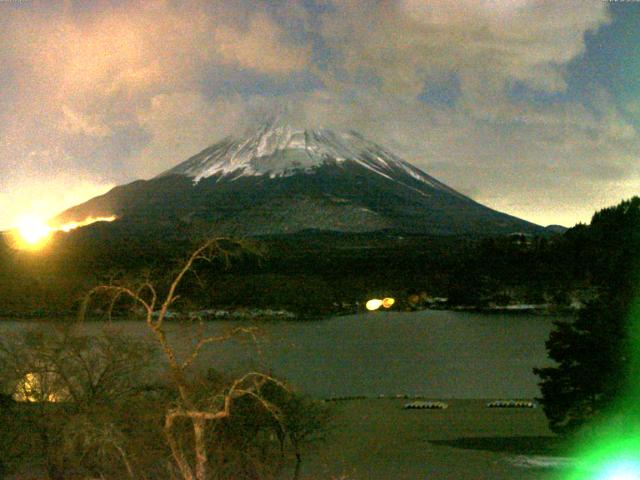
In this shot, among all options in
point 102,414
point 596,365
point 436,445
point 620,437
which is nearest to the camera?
Result: point 102,414

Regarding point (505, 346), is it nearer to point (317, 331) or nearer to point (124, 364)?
point (317, 331)

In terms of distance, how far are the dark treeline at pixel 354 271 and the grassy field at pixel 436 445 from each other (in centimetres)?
3452

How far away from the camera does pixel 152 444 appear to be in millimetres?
8281

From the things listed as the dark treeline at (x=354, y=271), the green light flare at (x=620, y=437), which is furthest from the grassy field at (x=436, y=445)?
the dark treeline at (x=354, y=271)

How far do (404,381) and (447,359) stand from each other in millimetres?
8318

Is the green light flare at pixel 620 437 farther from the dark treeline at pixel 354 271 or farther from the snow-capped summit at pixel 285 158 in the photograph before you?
the snow-capped summit at pixel 285 158

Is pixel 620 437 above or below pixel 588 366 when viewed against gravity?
below

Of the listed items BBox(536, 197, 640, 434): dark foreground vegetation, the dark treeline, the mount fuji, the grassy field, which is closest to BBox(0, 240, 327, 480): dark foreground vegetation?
the grassy field

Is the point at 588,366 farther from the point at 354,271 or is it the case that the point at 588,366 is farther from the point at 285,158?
the point at 285,158

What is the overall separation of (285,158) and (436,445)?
4413 inches

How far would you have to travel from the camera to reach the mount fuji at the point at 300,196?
323 feet

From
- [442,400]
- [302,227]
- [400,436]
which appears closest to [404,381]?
[442,400]

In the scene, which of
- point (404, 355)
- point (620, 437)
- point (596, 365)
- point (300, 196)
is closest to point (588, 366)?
point (596, 365)

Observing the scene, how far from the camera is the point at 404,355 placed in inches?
1682
